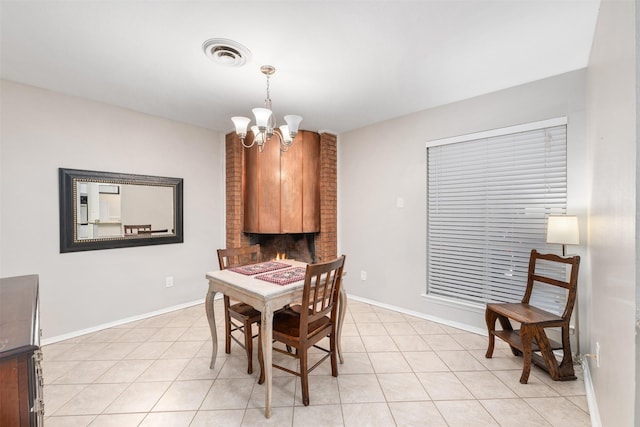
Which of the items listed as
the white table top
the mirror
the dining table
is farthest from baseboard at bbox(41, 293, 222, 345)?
the white table top

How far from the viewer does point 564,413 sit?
5.38ft

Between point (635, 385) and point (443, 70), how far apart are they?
219 cm

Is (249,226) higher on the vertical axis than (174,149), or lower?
lower

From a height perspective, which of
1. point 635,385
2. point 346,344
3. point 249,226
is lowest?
point 346,344

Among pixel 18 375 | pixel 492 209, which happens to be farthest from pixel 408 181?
pixel 18 375

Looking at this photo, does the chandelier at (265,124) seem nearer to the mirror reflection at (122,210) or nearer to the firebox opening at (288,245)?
the mirror reflection at (122,210)

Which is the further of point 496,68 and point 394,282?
point 394,282

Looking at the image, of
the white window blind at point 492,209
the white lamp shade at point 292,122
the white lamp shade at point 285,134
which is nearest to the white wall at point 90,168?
the white lamp shade at point 285,134

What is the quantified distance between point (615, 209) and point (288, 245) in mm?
3489

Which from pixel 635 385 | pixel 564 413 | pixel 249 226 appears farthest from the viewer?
pixel 249 226

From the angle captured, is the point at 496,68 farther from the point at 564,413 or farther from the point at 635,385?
the point at 564,413

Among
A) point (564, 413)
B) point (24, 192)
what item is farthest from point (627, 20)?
point (24, 192)

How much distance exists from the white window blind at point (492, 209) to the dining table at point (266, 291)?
148cm

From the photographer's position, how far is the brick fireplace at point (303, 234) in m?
3.69
